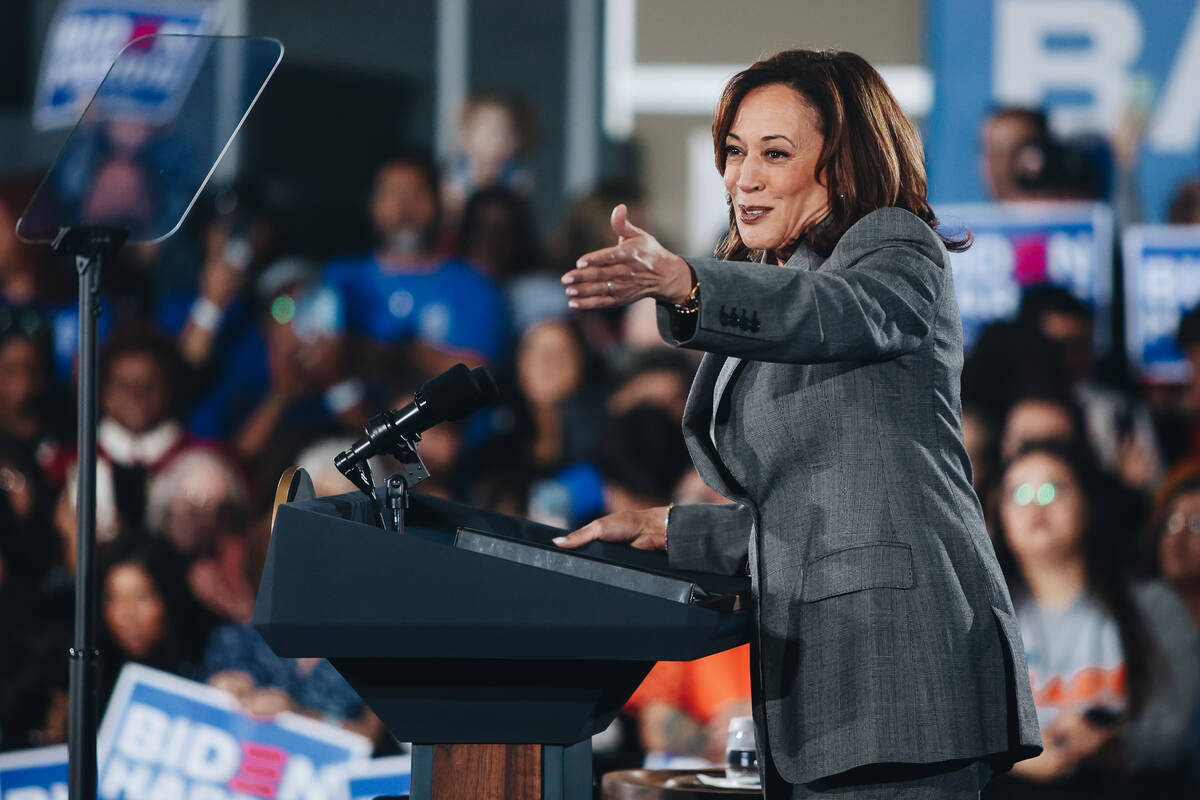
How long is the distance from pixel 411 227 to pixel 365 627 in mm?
3091

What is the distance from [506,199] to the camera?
159 inches

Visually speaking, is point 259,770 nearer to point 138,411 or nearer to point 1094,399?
point 138,411

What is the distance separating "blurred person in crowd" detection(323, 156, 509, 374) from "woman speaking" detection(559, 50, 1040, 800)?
268cm

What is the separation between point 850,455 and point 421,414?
401 mm

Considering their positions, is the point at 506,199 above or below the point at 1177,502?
above

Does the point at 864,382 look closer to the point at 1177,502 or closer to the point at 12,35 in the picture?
the point at 1177,502

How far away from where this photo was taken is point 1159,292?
3.79 m

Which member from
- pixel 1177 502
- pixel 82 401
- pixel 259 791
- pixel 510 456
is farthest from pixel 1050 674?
pixel 82 401

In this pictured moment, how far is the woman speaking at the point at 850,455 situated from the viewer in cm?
105

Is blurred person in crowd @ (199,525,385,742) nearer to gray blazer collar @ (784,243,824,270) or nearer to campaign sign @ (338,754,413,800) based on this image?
campaign sign @ (338,754,413,800)

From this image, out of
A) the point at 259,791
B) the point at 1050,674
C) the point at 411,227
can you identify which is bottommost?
the point at 259,791

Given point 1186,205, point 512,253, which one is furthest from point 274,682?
point 1186,205

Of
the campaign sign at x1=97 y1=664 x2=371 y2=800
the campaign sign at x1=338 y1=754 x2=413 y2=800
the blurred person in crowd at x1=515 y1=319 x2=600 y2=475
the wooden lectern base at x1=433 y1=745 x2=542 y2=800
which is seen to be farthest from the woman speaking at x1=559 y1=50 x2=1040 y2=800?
the blurred person in crowd at x1=515 y1=319 x2=600 y2=475

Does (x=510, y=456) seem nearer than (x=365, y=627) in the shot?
No
